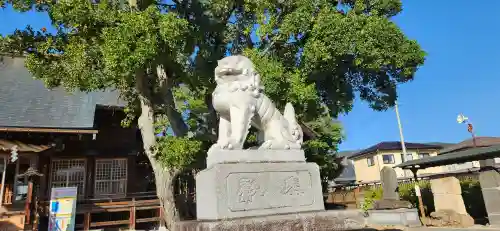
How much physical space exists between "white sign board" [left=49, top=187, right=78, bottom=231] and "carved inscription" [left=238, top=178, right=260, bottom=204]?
1063 centimetres

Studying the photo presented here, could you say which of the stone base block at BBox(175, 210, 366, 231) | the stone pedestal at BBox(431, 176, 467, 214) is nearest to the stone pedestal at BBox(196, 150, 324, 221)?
the stone base block at BBox(175, 210, 366, 231)

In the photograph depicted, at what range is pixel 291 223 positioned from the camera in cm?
423

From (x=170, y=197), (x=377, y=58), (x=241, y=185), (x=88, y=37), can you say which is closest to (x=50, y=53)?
(x=88, y=37)

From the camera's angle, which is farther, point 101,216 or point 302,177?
point 101,216

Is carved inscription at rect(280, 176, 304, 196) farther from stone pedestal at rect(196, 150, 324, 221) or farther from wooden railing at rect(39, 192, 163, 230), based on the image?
wooden railing at rect(39, 192, 163, 230)

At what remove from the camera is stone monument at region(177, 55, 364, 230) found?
13.6 feet

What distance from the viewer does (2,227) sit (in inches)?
508

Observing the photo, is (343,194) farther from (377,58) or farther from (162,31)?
(162,31)

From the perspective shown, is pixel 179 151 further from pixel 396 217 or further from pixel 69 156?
pixel 69 156

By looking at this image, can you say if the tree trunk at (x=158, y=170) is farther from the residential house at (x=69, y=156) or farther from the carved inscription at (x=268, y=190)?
the carved inscription at (x=268, y=190)

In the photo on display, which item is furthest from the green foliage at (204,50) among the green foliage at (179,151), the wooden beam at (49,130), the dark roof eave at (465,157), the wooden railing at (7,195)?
the wooden railing at (7,195)

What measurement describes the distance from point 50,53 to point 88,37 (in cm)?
147

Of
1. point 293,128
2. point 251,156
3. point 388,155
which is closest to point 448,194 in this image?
point 293,128

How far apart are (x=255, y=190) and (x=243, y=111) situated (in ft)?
3.43
